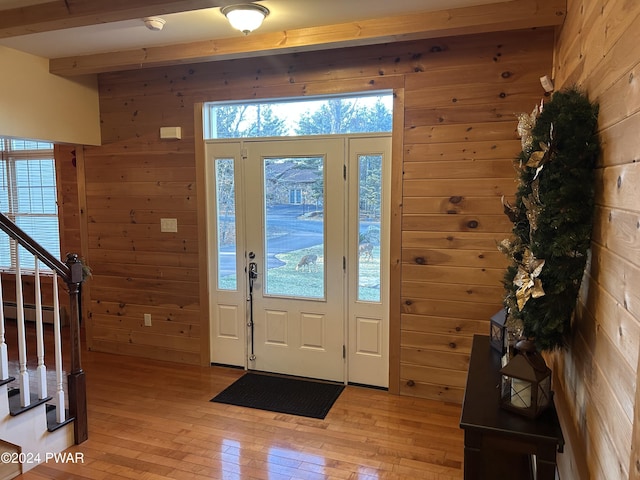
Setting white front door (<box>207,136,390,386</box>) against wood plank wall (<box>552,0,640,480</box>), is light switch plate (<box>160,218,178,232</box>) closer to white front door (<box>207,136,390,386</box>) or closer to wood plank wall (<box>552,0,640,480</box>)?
Answer: white front door (<box>207,136,390,386</box>)

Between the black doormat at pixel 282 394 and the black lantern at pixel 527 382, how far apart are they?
172 centimetres

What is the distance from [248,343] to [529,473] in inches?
94.9

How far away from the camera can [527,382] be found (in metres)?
1.63

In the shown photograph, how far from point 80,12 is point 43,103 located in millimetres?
1520

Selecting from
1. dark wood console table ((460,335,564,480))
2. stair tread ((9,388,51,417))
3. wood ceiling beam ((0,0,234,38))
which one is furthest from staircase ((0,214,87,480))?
dark wood console table ((460,335,564,480))

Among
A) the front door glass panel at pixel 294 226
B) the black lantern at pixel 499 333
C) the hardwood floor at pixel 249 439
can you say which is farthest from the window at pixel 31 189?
the black lantern at pixel 499 333

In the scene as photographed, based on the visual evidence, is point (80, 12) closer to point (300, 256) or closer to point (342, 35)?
point (342, 35)

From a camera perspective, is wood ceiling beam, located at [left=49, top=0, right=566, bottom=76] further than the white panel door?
No

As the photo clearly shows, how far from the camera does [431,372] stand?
3357 millimetres

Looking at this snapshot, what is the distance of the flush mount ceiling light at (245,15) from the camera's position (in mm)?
2646

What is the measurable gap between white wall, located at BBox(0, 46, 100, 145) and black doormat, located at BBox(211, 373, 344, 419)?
2.64 metres

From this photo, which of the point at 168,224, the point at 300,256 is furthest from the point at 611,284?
the point at 168,224

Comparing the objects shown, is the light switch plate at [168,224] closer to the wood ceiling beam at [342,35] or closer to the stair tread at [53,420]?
the wood ceiling beam at [342,35]

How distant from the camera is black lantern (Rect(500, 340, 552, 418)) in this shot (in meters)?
1.62
